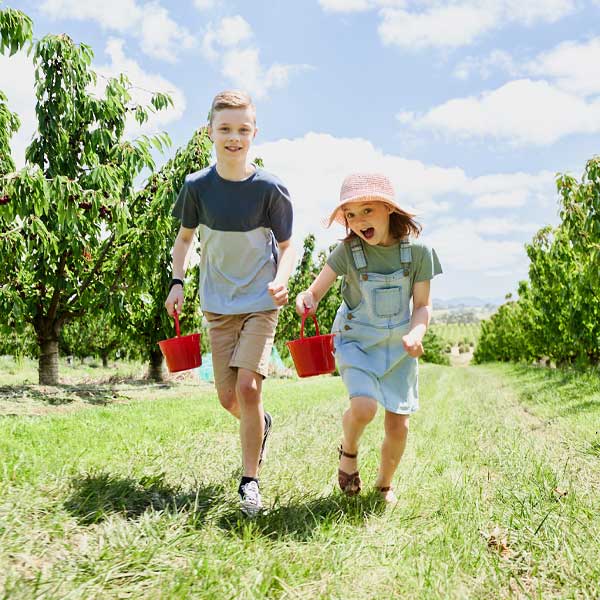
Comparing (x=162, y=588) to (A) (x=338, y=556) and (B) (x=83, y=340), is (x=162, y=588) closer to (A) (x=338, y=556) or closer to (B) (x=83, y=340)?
(A) (x=338, y=556)

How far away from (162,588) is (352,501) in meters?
1.34

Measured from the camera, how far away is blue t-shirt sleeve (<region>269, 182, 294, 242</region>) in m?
3.20

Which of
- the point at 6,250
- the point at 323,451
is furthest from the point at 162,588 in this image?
the point at 6,250

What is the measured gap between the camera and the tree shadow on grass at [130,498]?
259 centimetres

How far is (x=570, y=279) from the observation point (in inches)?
619

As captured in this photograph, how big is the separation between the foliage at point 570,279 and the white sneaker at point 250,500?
20.1 feet

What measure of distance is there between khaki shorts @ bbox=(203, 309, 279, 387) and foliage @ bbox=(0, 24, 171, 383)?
20.5 feet

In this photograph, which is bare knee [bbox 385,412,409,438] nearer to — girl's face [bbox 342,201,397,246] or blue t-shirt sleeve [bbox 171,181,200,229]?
girl's face [bbox 342,201,397,246]

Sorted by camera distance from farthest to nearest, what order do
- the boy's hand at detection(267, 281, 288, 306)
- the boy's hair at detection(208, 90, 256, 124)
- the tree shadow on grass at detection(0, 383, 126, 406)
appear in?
the tree shadow on grass at detection(0, 383, 126, 406), the boy's hair at detection(208, 90, 256, 124), the boy's hand at detection(267, 281, 288, 306)

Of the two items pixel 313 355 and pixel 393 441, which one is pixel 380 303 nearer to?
pixel 313 355

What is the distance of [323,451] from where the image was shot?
4500 mm

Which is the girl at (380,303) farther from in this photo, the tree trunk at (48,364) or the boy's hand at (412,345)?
the tree trunk at (48,364)

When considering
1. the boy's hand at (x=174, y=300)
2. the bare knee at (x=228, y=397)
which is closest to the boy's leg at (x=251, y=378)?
the bare knee at (x=228, y=397)

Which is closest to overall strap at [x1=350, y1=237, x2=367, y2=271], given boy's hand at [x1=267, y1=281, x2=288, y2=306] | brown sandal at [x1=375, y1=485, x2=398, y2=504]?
boy's hand at [x1=267, y1=281, x2=288, y2=306]
